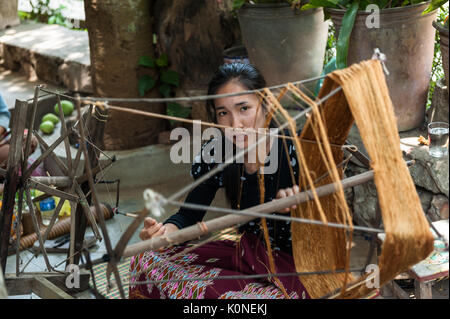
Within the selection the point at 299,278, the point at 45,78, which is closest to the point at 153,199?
the point at 299,278

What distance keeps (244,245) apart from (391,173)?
0.83m

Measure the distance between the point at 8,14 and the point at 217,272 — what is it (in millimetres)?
5426

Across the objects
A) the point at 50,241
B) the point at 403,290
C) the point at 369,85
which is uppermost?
the point at 369,85

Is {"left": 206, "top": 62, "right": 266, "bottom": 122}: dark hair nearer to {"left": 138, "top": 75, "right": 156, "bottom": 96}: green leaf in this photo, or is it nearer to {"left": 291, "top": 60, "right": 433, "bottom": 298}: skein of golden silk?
{"left": 291, "top": 60, "right": 433, "bottom": 298}: skein of golden silk

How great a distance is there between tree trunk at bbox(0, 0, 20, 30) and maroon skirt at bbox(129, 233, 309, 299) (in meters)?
5.14

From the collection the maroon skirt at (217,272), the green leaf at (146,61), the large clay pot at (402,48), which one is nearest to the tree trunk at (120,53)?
the green leaf at (146,61)

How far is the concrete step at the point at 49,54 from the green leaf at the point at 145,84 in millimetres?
979

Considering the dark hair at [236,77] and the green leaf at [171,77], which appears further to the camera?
the green leaf at [171,77]

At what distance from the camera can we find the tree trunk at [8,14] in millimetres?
6406

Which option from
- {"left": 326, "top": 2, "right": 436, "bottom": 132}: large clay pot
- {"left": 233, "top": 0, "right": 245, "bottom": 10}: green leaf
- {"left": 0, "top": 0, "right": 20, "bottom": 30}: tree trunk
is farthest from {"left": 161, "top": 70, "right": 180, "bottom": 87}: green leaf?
{"left": 0, "top": 0, "right": 20, "bottom": 30}: tree trunk

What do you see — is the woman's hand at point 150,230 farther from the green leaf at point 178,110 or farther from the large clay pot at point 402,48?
the green leaf at point 178,110

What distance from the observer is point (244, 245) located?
6.98 feet

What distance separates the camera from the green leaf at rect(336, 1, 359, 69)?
305cm
